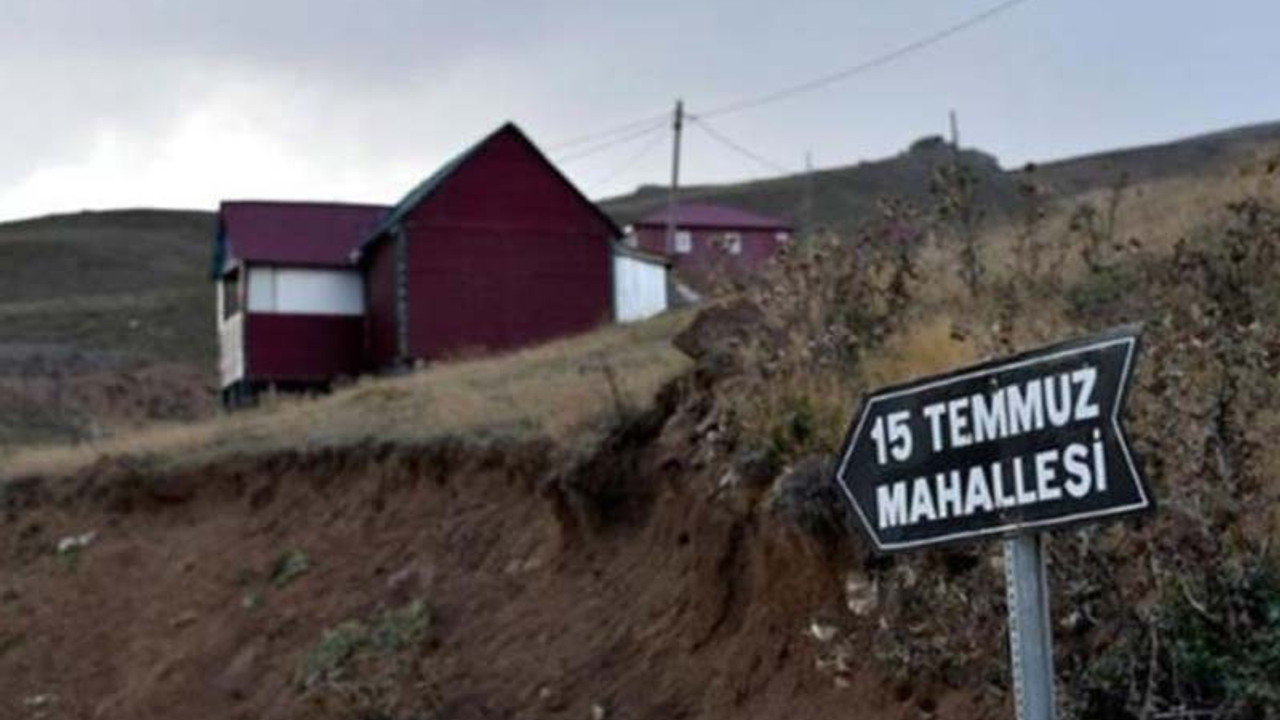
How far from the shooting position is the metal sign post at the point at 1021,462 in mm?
4691

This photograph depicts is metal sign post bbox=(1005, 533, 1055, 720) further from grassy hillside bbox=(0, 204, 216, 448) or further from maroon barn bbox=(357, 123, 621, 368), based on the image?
maroon barn bbox=(357, 123, 621, 368)

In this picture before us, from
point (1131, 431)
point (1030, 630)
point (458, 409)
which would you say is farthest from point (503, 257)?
point (1030, 630)

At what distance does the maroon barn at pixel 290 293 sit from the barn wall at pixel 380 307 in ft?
1.30

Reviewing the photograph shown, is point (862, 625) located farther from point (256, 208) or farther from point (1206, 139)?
point (1206, 139)

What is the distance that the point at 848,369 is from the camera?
36.4 feet

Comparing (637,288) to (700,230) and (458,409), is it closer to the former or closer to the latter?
(458,409)

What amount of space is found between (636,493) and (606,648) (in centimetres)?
124

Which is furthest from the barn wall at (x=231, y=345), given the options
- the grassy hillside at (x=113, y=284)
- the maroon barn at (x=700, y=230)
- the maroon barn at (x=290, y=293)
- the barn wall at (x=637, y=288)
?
the maroon barn at (x=700, y=230)

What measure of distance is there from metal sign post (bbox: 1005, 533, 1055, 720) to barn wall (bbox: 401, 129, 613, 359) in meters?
32.9

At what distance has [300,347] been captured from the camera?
128 ft

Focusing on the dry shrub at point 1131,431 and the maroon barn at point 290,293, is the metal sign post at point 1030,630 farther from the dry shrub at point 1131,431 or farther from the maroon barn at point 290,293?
the maroon barn at point 290,293

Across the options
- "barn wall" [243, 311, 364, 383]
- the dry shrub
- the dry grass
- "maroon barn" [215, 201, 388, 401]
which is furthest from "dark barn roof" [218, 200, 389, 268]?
the dry shrub

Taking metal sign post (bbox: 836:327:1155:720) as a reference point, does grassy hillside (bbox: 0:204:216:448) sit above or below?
above

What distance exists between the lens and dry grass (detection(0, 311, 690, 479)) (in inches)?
628
